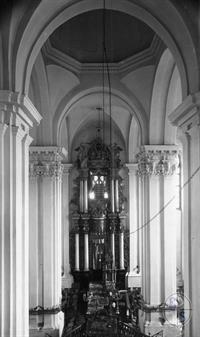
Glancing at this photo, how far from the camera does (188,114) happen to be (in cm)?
630

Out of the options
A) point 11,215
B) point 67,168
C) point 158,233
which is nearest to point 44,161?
point 158,233

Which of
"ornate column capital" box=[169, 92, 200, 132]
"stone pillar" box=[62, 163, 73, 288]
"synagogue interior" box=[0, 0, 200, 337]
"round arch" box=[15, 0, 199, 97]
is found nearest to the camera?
"ornate column capital" box=[169, 92, 200, 132]

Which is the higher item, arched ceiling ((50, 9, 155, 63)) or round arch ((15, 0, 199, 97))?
arched ceiling ((50, 9, 155, 63))

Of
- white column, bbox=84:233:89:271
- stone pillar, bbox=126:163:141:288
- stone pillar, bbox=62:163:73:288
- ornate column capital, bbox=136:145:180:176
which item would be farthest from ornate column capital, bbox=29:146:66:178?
white column, bbox=84:233:89:271

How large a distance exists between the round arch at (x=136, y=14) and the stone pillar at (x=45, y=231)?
184 inches

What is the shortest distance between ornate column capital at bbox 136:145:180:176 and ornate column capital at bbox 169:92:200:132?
426 centimetres

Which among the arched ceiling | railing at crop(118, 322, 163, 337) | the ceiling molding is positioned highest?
the arched ceiling

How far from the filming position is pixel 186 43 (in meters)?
6.37

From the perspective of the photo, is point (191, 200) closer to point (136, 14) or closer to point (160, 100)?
point (136, 14)

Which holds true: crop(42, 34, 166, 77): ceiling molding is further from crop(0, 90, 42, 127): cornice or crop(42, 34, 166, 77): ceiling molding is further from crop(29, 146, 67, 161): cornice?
crop(0, 90, 42, 127): cornice

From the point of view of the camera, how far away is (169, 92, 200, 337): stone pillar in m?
6.10

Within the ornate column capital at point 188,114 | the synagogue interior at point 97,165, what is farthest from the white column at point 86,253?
the ornate column capital at point 188,114

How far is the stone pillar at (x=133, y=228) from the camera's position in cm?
1762

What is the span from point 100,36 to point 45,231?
18.6ft
